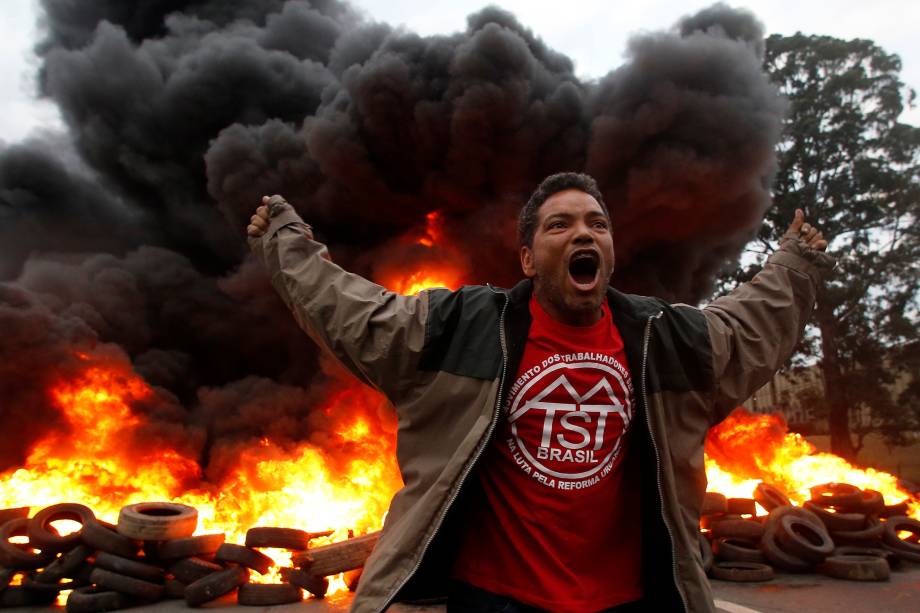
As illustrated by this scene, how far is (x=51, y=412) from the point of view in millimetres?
13141

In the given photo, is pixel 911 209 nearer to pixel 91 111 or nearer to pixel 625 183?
pixel 625 183

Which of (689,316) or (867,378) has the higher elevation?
(867,378)

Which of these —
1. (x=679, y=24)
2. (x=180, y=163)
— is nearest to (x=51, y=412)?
(x=180, y=163)

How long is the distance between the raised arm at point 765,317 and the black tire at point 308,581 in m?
6.68

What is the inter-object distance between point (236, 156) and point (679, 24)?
37.1ft

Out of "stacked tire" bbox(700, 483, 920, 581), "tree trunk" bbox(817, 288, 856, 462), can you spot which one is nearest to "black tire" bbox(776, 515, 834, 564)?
"stacked tire" bbox(700, 483, 920, 581)

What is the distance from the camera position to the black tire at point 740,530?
9320 mm

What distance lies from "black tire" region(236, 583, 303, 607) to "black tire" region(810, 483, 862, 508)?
779 cm

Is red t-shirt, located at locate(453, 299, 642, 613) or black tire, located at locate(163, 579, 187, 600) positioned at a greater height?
red t-shirt, located at locate(453, 299, 642, 613)

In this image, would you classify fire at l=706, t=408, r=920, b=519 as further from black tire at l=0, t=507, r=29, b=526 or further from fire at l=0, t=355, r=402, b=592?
black tire at l=0, t=507, r=29, b=526

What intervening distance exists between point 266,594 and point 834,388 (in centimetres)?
1812

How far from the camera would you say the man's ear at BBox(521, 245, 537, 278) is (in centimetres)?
257

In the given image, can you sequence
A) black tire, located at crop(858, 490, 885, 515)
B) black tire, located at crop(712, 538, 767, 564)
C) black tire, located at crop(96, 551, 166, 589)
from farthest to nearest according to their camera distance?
1. black tire, located at crop(858, 490, 885, 515)
2. black tire, located at crop(712, 538, 767, 564)
3. black tire, located at crop(96, 551, 166, 589)

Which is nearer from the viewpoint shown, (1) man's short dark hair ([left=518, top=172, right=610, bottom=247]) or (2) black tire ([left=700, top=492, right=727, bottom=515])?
(1) man's short dark hair ([left=518, top=172, right=610, bottom=247])
